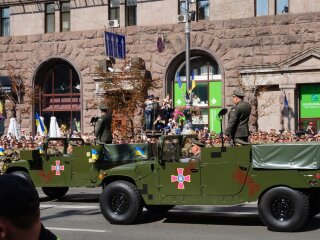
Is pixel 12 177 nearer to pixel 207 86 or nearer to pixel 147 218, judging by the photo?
pixel 147 218

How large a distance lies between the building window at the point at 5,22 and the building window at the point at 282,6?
15.6m

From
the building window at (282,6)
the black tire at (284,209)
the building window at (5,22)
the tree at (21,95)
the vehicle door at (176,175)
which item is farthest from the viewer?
the building window at (5,22)

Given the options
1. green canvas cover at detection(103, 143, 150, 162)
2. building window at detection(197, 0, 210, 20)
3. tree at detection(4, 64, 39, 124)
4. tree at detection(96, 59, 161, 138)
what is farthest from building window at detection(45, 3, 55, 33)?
green canvas cover at detection(103, 143, 150, 162)

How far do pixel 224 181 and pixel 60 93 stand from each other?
24641 mm

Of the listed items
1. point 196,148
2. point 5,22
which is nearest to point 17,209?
point 196,148

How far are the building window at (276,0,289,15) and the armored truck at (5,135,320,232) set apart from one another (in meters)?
18.0

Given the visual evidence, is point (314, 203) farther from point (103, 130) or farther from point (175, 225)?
point (103, 130)

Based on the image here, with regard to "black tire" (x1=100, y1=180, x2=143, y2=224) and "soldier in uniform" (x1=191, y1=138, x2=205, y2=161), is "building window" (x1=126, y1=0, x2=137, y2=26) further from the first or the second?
"black tire" (x1=100, y1=180, x2=143, y2=224)

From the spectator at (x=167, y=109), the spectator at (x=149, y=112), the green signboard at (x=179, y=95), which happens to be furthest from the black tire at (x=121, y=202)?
the green signboard at (x=179, y=95)

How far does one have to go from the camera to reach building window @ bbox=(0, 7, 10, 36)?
34500mm

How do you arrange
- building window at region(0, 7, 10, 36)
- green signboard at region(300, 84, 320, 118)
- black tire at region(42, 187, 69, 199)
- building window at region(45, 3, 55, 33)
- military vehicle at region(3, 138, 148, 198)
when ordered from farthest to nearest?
building window at region(0, 7, 10, 36)
building window at region(45, 3, 55, 33)
green signboard at region(300, 84, 320, 118)
black tire at region(42, 187, 69, 199)
military vehicle at region(3, 138, 148, 198)

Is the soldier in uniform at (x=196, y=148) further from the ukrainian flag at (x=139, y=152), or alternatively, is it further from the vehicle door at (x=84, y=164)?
the vehicle door at (x=84, y=164)

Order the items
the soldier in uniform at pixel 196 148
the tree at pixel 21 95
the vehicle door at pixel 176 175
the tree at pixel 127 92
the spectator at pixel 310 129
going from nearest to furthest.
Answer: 1. the vehicle door at pixel 176 175
2. the soldier in uniform at pixel 196 148
3. the spectator at pixel 310 129
4. the tree at pixel 127 92
5. the tree at pixel 21 95

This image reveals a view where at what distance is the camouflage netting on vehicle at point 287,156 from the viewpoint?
9617mm
